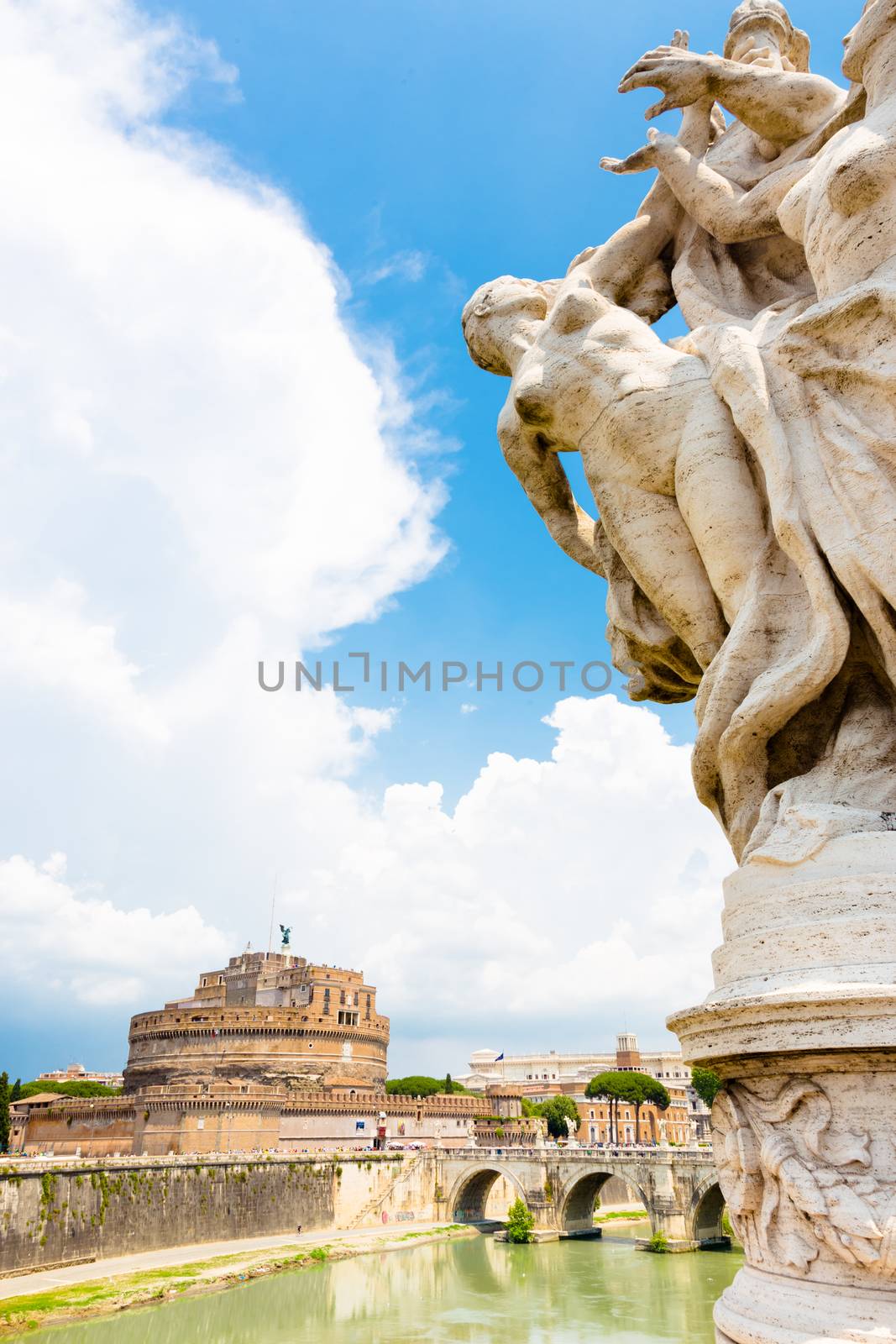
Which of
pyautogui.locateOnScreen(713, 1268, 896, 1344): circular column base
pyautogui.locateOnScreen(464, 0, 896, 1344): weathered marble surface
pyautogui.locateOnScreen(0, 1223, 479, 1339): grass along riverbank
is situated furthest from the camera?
pyautogui.locateOnScreen(0, 1223, 479, 1339): grass along riverbank

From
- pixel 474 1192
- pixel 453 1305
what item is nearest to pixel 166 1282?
pixel 453 1305

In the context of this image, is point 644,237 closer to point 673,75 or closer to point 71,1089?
point 673,75

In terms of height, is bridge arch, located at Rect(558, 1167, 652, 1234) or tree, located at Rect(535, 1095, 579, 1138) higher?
tree, located at Rect(535, 1095, 579, 1138)

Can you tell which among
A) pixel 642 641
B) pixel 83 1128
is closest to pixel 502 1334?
pixel 642 641

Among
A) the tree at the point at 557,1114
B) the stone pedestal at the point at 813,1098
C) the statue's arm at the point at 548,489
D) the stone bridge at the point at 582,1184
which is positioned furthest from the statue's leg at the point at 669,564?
the tree at the point at 557,1114

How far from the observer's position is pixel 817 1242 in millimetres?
2568

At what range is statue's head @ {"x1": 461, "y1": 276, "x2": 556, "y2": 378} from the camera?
5.14 m

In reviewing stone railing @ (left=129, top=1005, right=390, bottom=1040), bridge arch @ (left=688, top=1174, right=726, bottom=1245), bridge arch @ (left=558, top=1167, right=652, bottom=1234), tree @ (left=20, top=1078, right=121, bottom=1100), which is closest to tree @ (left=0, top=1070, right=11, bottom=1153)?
stone railing @ (left=129, top=1005, right=390, bottom=1040)

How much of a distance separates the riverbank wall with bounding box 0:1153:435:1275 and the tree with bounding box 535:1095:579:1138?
20.2 meters

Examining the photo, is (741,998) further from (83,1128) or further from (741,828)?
(83,1128)

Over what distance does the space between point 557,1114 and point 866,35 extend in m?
67.6

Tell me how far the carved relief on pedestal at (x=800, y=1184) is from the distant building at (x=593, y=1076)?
68554mm

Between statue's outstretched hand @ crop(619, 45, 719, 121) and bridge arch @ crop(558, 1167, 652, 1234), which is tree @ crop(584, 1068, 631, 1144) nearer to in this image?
bridge arch @ crop(558, 1167, 652, 1234)

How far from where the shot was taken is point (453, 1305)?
2745 cm
